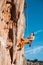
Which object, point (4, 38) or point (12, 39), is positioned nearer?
point (4, 38)

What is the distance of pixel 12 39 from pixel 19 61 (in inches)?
86.6

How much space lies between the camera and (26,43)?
54.6ft

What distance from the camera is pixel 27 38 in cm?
1680

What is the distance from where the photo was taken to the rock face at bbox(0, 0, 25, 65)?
14473mm

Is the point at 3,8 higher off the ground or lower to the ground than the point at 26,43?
higher

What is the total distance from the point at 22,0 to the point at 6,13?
176 centimetres

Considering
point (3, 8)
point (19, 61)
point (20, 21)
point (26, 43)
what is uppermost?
point (3, 8)

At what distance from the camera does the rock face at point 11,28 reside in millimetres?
14473

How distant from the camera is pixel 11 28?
15.6 meters

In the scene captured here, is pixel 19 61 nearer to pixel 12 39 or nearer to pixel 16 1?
pixel 12 39

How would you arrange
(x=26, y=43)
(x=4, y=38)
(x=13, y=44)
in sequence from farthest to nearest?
(x=26, y=43), (x=13, y=44), (x=4, y=38)

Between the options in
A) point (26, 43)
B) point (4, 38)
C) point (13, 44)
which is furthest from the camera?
point (26, 43)

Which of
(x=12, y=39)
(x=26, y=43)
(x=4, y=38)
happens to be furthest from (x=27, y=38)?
(x=4, y=38)

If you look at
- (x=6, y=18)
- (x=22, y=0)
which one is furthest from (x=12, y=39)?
(x=22, y=0)
